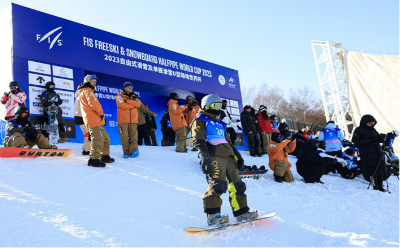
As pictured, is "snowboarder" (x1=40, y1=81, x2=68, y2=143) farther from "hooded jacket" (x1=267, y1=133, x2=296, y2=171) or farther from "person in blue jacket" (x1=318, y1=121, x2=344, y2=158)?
"person in blue jacket" (x1=318, y1=121, x2=344, y2=158)

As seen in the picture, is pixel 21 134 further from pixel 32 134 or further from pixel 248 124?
pixel 248 124

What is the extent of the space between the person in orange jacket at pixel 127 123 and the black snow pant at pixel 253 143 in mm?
4427

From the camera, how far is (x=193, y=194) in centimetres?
472

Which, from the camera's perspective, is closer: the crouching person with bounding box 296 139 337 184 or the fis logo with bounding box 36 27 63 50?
the crouching person with bounding box 296 139 337 184

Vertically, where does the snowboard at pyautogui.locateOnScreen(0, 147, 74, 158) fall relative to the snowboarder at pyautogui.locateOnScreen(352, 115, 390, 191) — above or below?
→ above

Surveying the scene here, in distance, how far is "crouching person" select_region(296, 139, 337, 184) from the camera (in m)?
6.92

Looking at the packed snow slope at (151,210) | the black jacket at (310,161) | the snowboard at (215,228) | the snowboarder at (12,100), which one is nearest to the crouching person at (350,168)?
the black jacket at (310,161)

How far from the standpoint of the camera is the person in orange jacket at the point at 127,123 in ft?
22.3

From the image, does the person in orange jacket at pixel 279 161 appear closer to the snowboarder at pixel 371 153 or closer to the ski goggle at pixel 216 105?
the snowboarder at pixel 371 153

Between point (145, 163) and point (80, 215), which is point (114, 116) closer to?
point (145, 163)

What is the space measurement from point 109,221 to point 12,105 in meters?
4.81

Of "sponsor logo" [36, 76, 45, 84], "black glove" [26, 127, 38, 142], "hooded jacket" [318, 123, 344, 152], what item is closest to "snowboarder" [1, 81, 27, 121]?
"black glove" [26, 127, 38, 142]

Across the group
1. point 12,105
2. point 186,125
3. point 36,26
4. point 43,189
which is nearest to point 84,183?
point 43,189

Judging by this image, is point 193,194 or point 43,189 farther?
point 193,194
